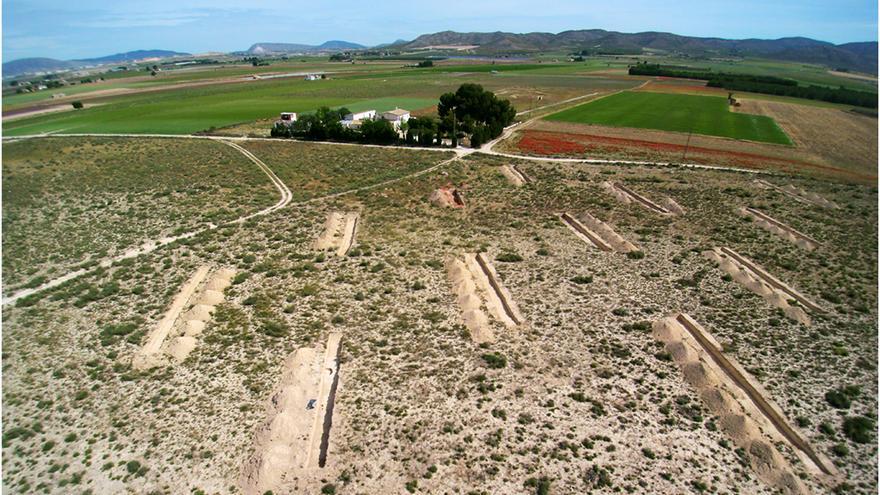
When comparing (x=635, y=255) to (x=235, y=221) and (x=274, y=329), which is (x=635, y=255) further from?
(x=235, y=221)

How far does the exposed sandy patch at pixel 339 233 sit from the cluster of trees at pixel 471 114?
1463 inches

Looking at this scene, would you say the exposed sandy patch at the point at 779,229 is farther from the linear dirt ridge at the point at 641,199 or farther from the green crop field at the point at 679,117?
the green crop field at the point at 679,117

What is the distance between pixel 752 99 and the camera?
434ft

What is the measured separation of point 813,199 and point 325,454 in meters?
57.5

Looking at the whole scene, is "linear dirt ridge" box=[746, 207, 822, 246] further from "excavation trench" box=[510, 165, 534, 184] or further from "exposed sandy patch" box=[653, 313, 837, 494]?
"excavation trench" box=[510, 165, 534, 184]

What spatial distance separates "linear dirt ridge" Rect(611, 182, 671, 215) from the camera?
161ft

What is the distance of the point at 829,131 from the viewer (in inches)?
3713

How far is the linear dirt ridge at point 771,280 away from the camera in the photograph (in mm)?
31928

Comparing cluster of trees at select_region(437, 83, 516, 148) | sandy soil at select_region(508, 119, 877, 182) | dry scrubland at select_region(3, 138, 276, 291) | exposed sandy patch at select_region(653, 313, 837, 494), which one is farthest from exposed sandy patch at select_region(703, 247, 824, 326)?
cluster of trees at select_region(437, 83, 516, 148)

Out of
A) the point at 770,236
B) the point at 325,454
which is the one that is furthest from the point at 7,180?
the point at 770,236

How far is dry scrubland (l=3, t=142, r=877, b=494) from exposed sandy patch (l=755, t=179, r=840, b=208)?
13.7 feet

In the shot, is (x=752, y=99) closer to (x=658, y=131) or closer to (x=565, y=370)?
(x=658, y=131)

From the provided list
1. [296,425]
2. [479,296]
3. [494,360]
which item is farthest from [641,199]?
[296,425]

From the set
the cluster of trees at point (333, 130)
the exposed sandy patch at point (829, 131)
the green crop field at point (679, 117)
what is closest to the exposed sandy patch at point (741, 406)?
the cluster of trees at point (333, 130)
